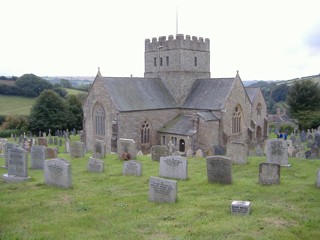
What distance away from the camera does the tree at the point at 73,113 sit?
5275 centimetres

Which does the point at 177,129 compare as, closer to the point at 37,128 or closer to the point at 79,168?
the point at 79,168

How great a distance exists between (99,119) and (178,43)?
1017cm

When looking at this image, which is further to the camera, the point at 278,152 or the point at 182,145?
the point at 182,145

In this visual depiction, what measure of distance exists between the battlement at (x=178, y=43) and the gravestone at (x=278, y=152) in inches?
747

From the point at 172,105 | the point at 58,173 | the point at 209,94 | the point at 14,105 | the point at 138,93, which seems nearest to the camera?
the point at 58,173

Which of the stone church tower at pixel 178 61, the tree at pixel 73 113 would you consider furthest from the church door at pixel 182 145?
the tree at pixel 73 113

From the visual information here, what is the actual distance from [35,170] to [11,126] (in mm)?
39705

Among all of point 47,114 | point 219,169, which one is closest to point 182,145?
point 219,169

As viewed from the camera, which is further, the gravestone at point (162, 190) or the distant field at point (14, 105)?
the distant field at point (14, 105)

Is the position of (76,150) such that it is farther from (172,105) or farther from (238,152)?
(172,105)

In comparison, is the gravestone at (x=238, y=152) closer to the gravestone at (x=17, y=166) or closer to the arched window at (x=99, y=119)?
the gravestone at (x=17, y=166)

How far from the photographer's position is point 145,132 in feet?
102

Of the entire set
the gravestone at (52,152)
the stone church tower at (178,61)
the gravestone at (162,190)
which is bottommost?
the gravestone at (162,190)

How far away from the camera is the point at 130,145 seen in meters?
20.4
